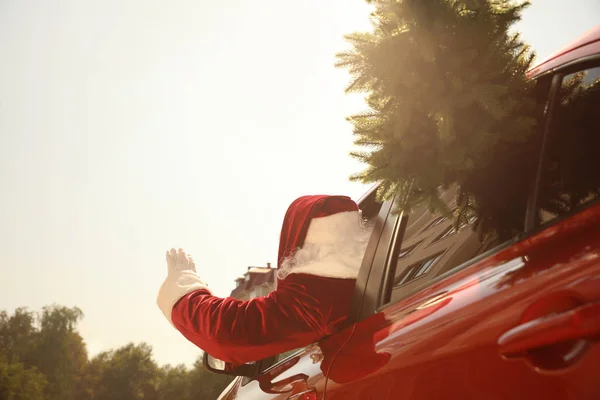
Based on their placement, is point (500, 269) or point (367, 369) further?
point (367, 369)

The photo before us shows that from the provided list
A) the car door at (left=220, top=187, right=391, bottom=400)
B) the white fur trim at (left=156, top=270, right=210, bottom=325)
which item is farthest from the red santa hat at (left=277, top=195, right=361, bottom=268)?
the white fur trim at (left=156, top=270, right=210, bottom=325)

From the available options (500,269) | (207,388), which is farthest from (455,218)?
(207,388)

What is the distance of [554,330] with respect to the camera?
0.72 meters

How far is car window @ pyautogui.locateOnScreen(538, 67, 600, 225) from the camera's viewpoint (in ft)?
2.95

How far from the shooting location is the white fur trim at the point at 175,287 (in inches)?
77.2

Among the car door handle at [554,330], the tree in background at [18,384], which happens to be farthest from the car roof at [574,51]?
the tree in background at [18,384]

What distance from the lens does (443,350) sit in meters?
0.96

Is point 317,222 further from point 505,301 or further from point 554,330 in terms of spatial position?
point 554,330

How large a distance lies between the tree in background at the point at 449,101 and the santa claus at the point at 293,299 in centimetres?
42

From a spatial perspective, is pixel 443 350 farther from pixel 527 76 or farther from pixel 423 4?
pixel 423 4

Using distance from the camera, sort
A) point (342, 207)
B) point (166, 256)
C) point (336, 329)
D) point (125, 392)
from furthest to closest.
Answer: point (125, 392)
point (166, 256)
point (342, 207)
point (336, 329)

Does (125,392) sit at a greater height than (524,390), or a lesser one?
lesser

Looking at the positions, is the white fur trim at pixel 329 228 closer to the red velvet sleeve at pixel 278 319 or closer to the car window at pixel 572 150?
the red velvet sleeve at pixel 278 319

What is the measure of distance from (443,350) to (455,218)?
0.46 m
